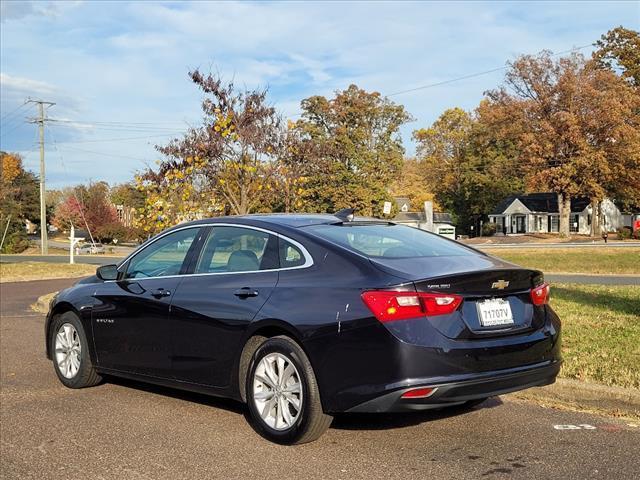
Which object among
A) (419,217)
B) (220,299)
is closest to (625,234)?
(419,217)

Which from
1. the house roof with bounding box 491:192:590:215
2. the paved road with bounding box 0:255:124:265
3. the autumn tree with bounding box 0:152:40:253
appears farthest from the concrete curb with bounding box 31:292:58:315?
the house roof with bounding box 491:192:590:215

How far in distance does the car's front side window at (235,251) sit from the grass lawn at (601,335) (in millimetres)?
3054

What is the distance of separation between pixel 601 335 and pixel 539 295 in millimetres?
3838

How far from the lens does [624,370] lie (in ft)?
20.9

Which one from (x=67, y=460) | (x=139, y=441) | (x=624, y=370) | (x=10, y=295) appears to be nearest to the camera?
(x=67, y=460)

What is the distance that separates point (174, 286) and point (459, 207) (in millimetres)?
85716

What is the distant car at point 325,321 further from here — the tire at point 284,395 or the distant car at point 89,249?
the distant car at point 89,249

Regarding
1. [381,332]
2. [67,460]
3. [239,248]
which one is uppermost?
[239,248]

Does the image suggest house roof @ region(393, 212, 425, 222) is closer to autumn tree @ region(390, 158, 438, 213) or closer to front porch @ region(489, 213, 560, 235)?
autumn tree @ region(390, 158, 438, 213)

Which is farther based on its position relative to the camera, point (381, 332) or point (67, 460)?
point (67, 460)

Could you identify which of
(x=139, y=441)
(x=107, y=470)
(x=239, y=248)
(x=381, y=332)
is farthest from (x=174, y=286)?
(x=381, y=332)

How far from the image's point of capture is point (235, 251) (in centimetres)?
553

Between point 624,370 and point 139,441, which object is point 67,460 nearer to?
point 139,441

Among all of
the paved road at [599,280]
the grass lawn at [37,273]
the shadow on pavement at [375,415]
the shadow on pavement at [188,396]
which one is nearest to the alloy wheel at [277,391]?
the shadow on pavement at [375,415]
